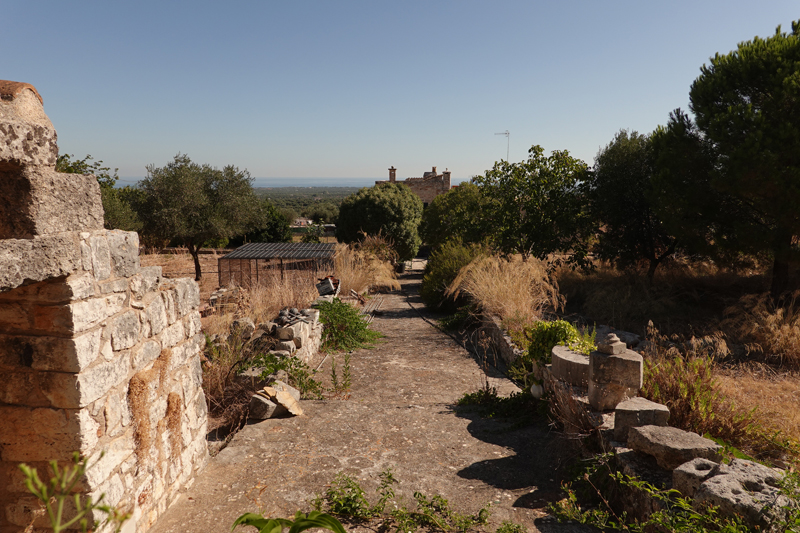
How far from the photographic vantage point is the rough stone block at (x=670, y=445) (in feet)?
10.5

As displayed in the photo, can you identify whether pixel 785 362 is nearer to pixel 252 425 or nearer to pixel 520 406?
pixel 520 406

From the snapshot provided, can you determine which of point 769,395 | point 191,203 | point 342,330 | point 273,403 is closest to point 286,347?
point 273,403

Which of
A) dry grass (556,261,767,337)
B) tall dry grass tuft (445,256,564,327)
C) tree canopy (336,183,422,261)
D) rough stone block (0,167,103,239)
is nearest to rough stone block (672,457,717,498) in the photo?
rough stone block (0,167,103,239)

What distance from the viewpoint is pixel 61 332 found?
2408mm

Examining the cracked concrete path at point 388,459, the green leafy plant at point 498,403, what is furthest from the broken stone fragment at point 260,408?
the green leafy plant at point 498,403

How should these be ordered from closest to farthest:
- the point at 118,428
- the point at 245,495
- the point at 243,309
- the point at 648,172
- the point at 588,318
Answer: the point at 118,428, the point at 245,495, the point at 243,309, the point at 588,318, the point at 648,172

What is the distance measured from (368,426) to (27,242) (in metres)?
3.55

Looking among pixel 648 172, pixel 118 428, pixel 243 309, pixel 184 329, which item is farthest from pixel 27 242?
pixel 648 172

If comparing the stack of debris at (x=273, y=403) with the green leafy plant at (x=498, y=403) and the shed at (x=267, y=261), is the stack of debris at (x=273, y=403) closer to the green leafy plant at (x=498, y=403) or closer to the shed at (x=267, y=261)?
the green leafy plant at (x=498, y=403)

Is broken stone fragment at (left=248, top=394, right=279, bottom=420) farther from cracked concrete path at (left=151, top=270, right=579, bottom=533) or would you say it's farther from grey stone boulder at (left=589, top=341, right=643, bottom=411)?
grey stone boulder at (left=589, top=341, right=643, bottom=411)

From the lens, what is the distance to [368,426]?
4.95 m

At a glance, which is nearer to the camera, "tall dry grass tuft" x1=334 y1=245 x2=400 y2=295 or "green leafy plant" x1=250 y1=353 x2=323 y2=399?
"green leafy plant" x1=250 y1=353 x2=323 y2=399

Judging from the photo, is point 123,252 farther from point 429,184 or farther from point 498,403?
point 429,184

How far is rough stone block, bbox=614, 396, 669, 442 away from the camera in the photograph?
3.67 m
